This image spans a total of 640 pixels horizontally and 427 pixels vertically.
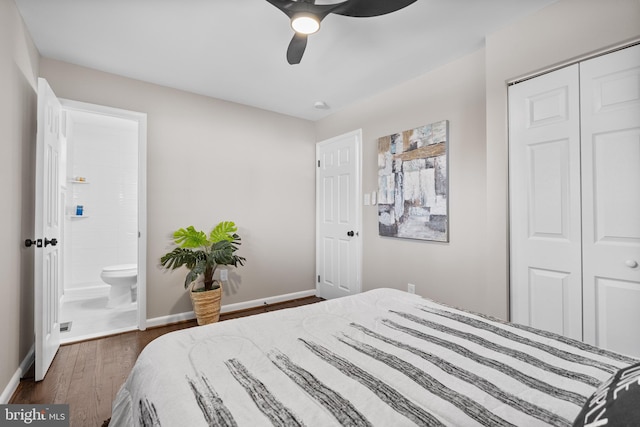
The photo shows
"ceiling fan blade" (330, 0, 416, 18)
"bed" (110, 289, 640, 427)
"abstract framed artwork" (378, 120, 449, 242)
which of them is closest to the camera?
"bed" (110, 289, 640, 427)

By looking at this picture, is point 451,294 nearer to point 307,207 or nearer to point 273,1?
point 307,207

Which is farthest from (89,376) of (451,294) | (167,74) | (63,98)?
(451,294)

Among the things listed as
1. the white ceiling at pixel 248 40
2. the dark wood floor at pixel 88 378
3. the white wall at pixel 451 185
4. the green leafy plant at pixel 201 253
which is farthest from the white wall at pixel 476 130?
the dark wood floor at pixel 88 378

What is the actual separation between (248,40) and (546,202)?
245 centimetres

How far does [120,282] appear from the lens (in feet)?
12.6

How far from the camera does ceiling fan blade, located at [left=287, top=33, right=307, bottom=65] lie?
190 centimetres

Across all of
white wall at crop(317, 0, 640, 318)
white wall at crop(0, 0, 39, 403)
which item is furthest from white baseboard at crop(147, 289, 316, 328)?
white wall at crop(317, 0, 640, 318)

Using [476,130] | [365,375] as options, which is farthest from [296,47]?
[365,375]

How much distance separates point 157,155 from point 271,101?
1412 mm

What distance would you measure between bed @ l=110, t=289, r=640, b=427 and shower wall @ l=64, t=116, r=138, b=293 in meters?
4.06

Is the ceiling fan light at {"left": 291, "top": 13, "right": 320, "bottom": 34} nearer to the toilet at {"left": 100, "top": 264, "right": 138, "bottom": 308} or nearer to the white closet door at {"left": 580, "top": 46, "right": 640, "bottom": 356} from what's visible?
the white closet door at {"left": 580, "top": 46, "right": 640, "bottom": 356}

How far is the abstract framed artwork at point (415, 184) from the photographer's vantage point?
2.81 m

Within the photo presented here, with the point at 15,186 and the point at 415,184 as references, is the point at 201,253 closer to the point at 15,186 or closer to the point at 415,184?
the point at 15,186

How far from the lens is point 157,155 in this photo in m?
3.22
